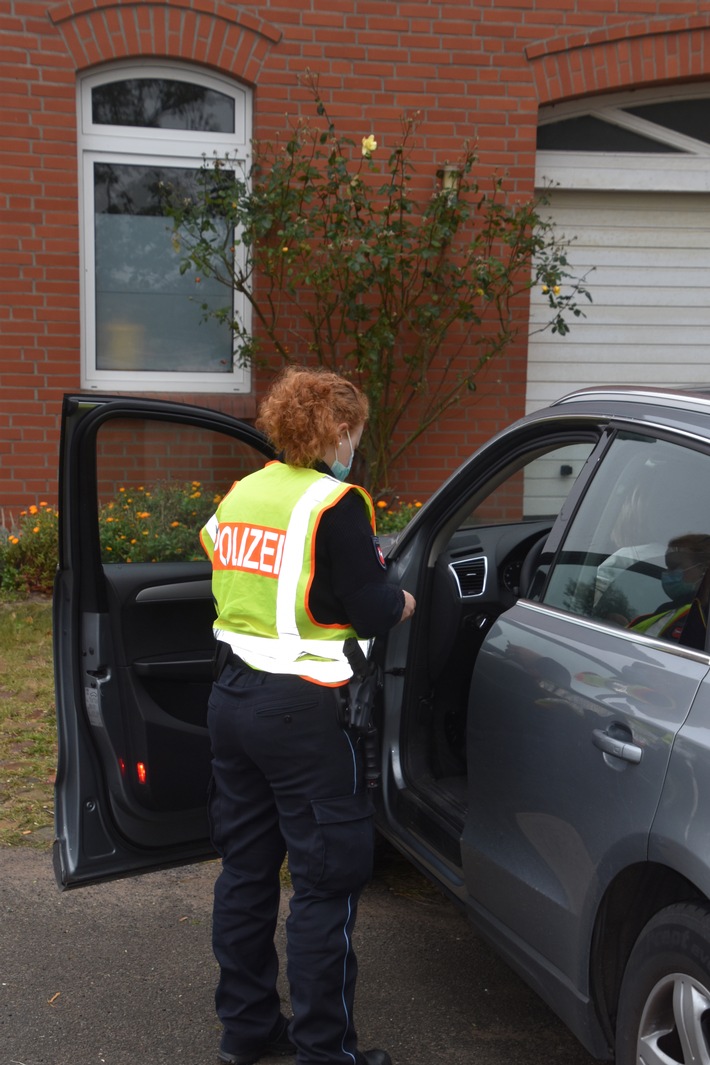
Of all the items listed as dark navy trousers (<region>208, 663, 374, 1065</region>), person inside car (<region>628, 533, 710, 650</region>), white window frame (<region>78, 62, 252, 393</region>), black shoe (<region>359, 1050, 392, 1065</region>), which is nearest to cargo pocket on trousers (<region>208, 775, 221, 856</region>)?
dark navy trousers (<region>208, 663, 374, 1065</region>)

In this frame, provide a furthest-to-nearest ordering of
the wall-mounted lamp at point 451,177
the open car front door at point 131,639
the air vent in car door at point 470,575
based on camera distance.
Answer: the wall-mounted lamp at point 451,177, the air vent in car door at point 470,575, the open car front door at point 131,639

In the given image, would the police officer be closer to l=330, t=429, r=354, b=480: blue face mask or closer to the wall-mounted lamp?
l=330, t=429, r=354, b=480: blue face mask

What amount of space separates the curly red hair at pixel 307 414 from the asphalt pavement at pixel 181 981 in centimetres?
162

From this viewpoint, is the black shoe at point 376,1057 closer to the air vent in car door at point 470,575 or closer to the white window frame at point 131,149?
the air vent in car door at point 470,575

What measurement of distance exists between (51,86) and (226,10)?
1.31 metres

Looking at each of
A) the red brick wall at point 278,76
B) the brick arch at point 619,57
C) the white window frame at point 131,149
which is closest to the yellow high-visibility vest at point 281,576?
the red brick wall at point 278,76

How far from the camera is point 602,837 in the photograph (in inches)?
90.7

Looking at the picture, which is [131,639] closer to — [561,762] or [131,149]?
[561,762]

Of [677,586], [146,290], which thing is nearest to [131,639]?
[677,586]

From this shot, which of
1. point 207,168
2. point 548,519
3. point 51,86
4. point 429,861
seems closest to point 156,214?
point 207,168

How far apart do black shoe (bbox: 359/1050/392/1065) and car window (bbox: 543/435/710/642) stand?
1234 millimetres

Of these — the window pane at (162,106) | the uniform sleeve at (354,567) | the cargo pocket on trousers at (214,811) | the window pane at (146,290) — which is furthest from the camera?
the window pane at (146,290)

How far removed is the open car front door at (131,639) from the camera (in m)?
3.14

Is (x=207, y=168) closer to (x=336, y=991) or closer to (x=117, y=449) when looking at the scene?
(x=117, y=449)
